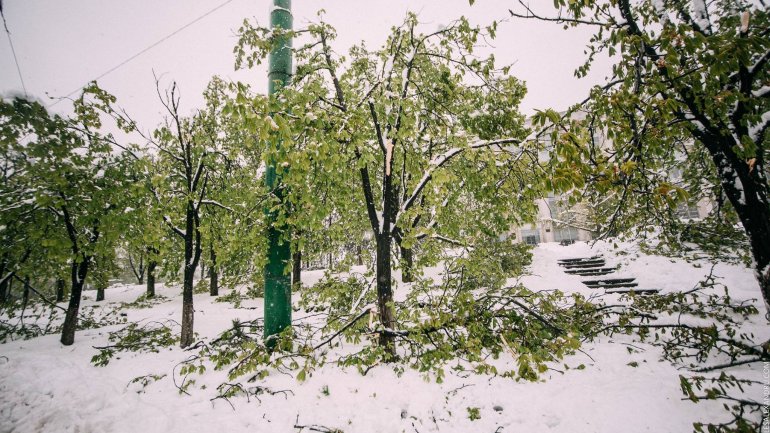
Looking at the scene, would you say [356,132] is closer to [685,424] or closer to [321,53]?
[321,53]

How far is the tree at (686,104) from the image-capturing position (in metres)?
2.71

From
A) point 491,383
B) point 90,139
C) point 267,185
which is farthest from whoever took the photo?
point 90,139

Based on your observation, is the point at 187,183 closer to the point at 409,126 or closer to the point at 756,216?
the point at 409,126

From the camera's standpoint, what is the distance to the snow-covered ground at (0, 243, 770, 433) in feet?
11.2

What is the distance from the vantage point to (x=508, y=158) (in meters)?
A: 4.82

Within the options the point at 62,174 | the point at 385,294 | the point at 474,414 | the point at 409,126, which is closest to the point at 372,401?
the point at 474,414

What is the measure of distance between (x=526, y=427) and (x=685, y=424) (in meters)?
1.57

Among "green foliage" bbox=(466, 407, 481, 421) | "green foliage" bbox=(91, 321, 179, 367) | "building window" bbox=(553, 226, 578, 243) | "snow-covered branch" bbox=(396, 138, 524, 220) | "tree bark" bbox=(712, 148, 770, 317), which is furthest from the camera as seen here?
"building window" bbox=(553, 226, 578, 243)

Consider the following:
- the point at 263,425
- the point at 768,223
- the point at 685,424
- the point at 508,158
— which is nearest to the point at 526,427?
the point at 685,424

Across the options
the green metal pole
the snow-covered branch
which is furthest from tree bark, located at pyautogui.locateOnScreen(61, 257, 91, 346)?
the snow-covered branch

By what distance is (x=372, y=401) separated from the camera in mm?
3951

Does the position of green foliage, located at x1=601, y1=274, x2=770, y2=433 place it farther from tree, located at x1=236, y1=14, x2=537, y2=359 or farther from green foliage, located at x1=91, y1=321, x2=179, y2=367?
green foliage, located at x1=91, y1=321, x2=179, y2=367

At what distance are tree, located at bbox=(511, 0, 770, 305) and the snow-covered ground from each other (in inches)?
88.4

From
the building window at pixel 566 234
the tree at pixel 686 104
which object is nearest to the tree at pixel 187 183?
the tree at pixel 686 104
